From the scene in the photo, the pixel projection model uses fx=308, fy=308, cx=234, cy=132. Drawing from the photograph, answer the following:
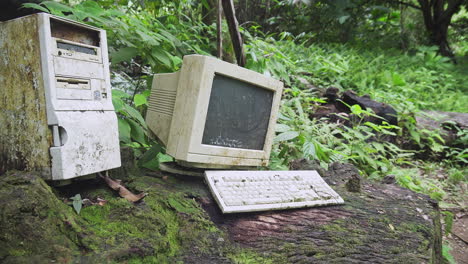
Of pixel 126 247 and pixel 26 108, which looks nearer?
pixel 126 247

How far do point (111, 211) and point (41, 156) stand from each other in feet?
0.94

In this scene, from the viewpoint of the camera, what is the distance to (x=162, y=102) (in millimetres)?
1568

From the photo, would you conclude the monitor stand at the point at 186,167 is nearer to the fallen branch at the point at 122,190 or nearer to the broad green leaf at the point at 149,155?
the broad green leaf at the point at 149,155

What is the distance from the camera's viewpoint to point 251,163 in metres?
1.67

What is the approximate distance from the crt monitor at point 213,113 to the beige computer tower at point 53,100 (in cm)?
35

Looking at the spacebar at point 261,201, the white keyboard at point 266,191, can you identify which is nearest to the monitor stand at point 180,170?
the white keyboard at point 266,191

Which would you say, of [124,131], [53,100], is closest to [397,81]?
[124,131]

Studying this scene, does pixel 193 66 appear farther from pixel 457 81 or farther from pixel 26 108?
pixel 457 81

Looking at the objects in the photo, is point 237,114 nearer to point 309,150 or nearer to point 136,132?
point 136,132

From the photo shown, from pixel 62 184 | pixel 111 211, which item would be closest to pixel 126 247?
pixel 111 211

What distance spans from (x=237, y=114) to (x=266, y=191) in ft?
1.44

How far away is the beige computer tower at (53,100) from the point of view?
0.96m

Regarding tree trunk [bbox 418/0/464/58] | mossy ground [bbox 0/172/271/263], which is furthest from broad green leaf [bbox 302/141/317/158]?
tree trunk [bbox 418/0/464/58]

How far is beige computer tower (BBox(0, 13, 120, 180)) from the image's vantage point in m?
0.96
